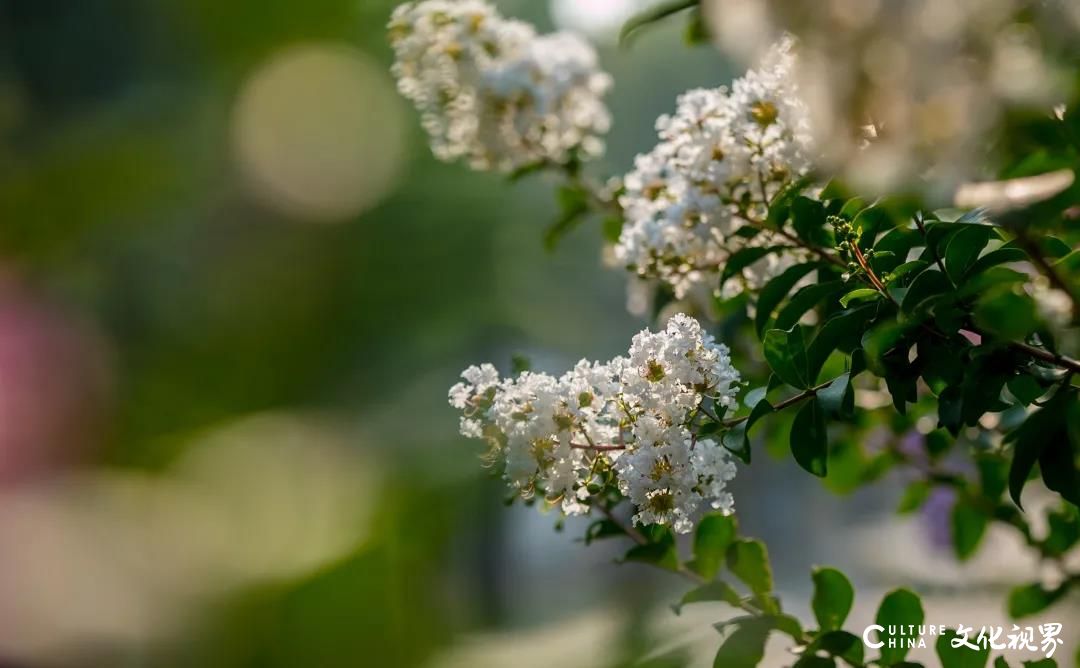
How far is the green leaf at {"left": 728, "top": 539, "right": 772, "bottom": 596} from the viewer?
411 mm

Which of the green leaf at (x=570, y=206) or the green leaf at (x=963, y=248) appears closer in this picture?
the green leaf at (x=963, y=248)

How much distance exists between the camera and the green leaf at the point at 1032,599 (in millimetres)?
491

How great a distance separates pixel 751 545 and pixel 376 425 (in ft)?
6.39

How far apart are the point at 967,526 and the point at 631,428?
343 millimetres

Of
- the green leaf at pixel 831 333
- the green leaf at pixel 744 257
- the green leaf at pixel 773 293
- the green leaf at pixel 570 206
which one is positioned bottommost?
the green leaf at pixel 831 333

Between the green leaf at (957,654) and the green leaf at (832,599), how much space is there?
42 millimetres

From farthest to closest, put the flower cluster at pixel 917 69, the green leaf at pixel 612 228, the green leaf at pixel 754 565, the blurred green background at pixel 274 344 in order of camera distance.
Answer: the blurred green background at pixel 274 344 → the green leaf at pixel 612 228 → the green leaf at pixel 754 565 → the flower cluster at pixel 917 69

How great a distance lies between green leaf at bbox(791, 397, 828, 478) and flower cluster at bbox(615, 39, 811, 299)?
0.10m

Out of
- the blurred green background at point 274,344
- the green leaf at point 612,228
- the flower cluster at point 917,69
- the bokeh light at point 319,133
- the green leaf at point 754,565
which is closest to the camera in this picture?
the flower cluster at point 917,69

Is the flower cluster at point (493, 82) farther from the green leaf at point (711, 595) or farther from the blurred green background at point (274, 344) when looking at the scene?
the blurred green background at point (274, 344)

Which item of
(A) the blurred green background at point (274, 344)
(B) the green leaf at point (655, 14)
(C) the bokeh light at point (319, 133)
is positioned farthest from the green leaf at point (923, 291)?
(C) the bokeh light at point (319, 133)

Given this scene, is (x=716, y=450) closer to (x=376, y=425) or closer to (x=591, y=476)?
(x=591, y=476)

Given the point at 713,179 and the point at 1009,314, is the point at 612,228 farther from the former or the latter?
the point at 1009,314

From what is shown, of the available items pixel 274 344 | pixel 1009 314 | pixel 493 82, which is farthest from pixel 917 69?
pixel 274 344
